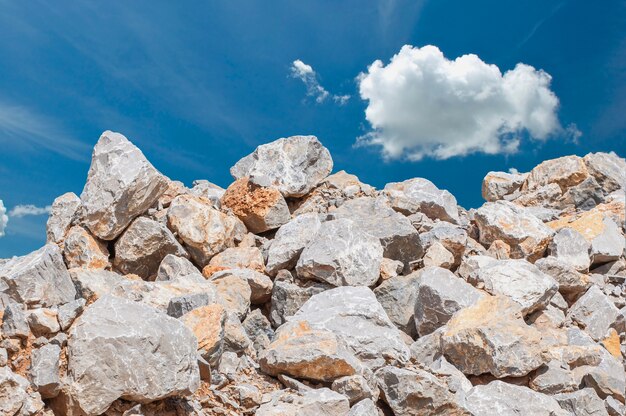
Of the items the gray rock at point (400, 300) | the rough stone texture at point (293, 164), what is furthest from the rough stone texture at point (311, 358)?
the rough stone texture at point (293, 164)

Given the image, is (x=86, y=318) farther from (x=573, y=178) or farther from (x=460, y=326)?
(x=573, y=178)

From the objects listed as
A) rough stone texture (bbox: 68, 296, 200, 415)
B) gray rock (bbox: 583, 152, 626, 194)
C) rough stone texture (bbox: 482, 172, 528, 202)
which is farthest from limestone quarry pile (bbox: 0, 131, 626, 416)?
rough stone texture (bbox: 482, 172, 528, 202)

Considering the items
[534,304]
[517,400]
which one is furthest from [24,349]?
[534,304]

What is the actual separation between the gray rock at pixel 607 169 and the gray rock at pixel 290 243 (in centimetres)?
1073

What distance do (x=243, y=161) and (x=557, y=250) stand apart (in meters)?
7.47

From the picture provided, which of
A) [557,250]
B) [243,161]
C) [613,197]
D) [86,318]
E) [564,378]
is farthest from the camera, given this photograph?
[613,197]

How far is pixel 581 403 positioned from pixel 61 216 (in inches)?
368

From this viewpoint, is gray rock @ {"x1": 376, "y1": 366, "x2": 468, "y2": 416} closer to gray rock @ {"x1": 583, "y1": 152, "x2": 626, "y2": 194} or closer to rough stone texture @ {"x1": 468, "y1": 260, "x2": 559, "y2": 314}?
rough stone texture @ {"x1": 468, "y1": 260, "x2": 559, "y2": 314}

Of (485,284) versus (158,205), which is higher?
(158,205)

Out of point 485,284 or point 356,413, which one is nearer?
point 356,413

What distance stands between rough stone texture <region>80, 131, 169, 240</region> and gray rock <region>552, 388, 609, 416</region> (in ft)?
24.0

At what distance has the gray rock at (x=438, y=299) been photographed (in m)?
9.80

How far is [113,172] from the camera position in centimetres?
1084

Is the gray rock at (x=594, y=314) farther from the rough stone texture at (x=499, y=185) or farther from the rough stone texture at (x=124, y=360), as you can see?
the rough stone texture at (x=499, y=185)
